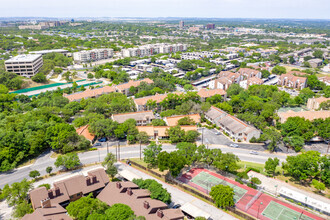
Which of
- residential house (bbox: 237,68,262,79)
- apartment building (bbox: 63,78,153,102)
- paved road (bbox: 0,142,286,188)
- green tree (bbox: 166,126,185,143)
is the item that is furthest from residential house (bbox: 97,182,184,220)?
residential house (bbox: 237,68,262,79)

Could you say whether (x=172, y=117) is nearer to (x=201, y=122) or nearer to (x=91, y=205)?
(x=201, y=122)

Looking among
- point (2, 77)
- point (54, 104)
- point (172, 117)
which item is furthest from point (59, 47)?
point (172, 117)

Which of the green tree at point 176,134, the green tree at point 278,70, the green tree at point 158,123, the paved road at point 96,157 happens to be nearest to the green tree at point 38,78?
the paved road at point 96,157

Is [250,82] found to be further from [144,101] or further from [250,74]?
[144,101]

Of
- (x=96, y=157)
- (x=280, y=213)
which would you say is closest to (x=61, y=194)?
(x=96, y=157)

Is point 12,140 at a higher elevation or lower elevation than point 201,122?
higher

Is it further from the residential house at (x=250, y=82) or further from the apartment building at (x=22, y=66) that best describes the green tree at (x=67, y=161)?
the apartment building at (x=22, y=66)
